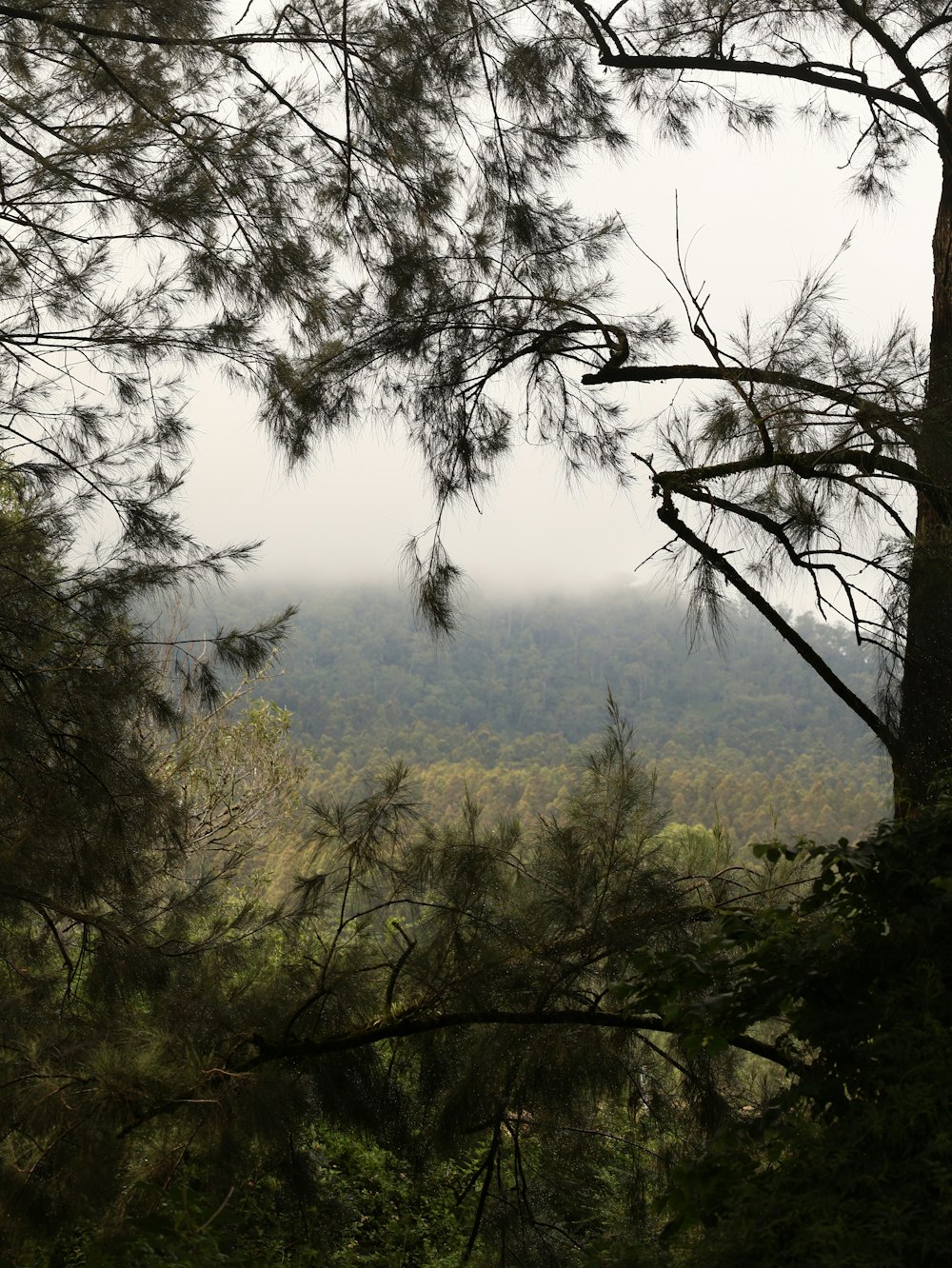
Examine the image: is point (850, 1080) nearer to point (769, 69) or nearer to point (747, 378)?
point (747, 378)

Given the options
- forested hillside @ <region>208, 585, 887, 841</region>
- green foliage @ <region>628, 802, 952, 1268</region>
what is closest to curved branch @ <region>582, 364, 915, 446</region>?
green foliage @ <region>628, 802, 952, 1268</region>

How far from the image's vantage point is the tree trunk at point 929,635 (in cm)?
219

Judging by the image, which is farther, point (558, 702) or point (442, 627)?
point (558, 702)

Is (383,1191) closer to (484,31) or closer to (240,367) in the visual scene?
(240,367)

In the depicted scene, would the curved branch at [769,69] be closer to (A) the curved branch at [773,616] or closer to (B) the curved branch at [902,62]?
(B) the curved branch at [902,62]

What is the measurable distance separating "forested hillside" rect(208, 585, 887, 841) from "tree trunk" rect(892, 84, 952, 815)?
12.8 meters

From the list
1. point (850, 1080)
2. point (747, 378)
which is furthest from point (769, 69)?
point (850, 1080)

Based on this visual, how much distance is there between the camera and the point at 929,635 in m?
2.34

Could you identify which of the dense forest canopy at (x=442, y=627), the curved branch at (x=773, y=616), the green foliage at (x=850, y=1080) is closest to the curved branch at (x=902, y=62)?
the dense forest canopy at (x=442, y=627)

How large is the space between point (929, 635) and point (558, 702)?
33515mm

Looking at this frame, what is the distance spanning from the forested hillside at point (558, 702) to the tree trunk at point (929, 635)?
42.1 ft

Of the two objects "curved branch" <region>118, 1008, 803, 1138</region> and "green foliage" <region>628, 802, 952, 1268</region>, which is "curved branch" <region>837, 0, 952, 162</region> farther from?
"curved branch" <region>118, 1008, 803, 1138</region>

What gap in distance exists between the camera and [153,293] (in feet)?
10.5

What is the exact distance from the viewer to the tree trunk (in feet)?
7.20
